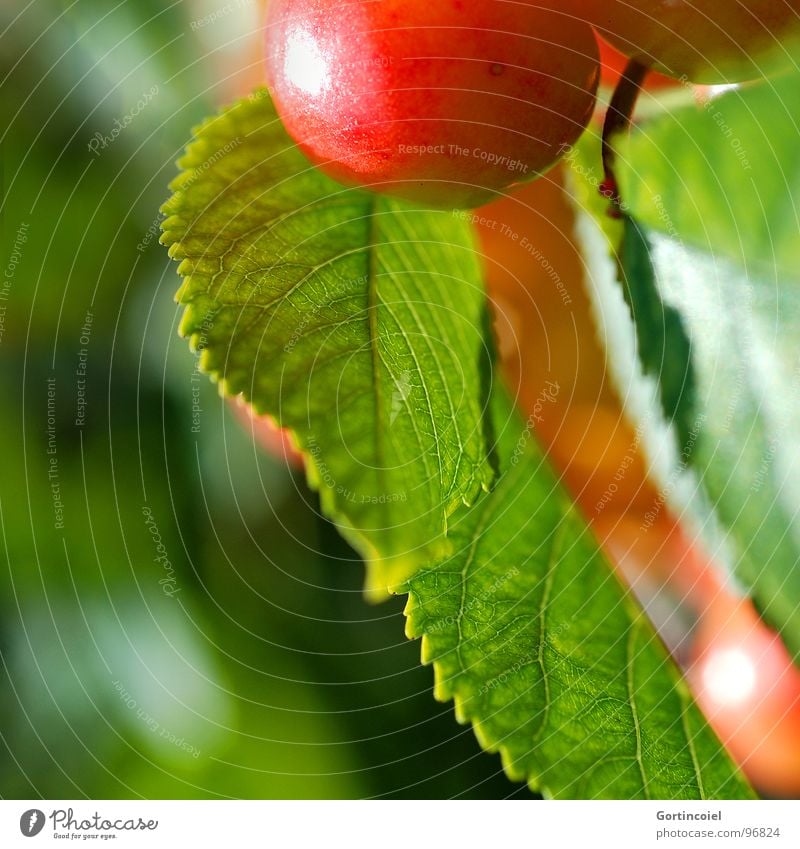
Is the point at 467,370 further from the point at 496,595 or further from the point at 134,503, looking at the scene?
the point at 134,503

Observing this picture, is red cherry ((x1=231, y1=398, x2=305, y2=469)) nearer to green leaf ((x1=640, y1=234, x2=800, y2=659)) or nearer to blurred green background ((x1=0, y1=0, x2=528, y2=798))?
blurred green background ((x1=0, y1=0, x2=528, y2=798))

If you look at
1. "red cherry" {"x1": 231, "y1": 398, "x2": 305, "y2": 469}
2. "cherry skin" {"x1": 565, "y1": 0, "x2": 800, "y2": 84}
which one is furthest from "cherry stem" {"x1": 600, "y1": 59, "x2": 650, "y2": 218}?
"red cherry" {"x1": 231, "y1": 398, "x2": 305, "y2": 469}

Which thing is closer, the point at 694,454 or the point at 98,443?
the point at 694,454

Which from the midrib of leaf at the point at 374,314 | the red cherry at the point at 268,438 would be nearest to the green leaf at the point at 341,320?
the midrib of leaf at the point at 374,314

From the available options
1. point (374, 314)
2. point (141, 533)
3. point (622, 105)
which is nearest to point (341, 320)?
point (374, 314)

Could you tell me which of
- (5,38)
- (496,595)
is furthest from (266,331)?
(5,38)
